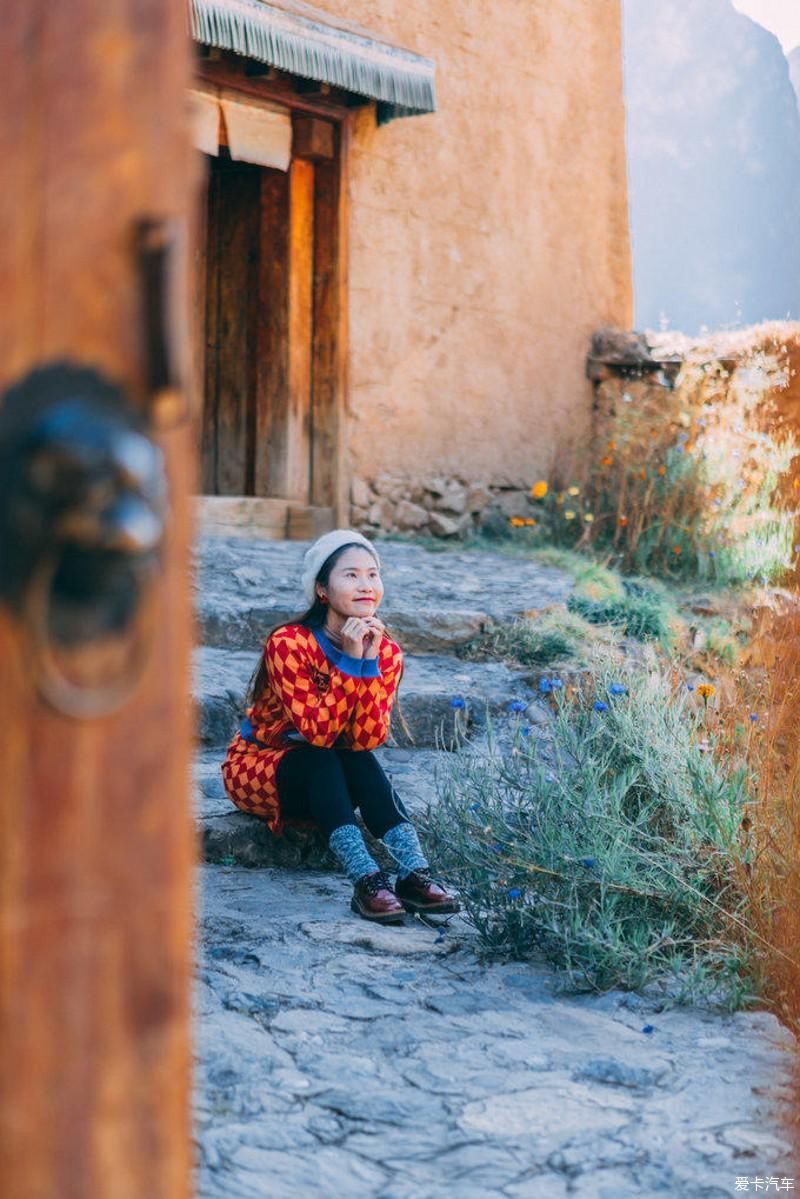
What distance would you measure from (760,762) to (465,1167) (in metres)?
1.40

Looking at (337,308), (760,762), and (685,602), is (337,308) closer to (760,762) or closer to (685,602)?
(685,602)

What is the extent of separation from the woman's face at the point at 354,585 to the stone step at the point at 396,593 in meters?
1.19

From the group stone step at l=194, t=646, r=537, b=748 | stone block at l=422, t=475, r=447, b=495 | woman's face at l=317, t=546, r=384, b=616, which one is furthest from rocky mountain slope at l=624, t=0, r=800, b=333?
woman's face at l=317, t=546, r=384, b=616

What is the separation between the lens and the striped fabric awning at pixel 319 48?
5648mm

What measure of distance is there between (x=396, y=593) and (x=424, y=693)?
1066 millimetres

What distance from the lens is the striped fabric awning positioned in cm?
565

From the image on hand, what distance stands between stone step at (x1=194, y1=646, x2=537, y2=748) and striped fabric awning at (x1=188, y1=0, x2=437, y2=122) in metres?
2.76

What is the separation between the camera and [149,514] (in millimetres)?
974

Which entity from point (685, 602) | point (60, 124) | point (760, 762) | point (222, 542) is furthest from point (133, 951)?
point (685, 602)

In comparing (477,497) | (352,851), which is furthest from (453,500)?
(352,851)

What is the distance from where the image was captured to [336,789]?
3.25 m

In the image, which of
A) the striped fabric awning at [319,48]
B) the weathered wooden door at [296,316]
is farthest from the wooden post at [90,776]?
the weathered wooden door at [296,316]

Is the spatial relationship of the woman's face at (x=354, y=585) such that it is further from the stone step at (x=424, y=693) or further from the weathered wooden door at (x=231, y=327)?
the weathered wooden door at (x=231, y=327)

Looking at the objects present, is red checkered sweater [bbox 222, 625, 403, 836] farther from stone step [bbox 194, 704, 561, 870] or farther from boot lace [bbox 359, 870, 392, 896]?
boot lace [bbox 359, 870, 392, 896]
